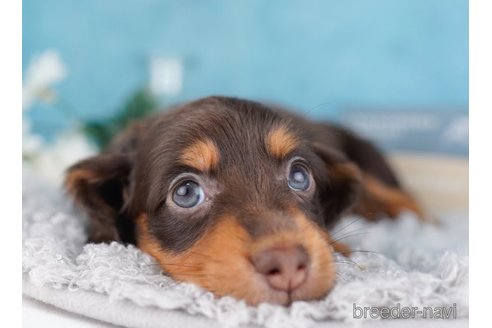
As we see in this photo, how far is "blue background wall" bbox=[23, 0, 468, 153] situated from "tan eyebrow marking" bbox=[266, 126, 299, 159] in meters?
2.55

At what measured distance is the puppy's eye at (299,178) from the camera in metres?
2.33

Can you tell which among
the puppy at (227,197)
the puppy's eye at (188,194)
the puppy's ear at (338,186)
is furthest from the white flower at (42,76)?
the puppy's ear at (338,186)

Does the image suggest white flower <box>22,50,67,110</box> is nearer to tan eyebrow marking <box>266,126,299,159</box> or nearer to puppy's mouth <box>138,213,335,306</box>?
tan eyebrow marking <box>266,126,299,159</box>

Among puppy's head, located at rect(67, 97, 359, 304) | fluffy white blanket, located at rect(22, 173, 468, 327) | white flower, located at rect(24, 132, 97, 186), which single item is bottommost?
fluffy white blanket, located at rect(22, 173, 468, 327)

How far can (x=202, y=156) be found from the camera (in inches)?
86.9

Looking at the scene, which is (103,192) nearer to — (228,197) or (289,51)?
(228,197)

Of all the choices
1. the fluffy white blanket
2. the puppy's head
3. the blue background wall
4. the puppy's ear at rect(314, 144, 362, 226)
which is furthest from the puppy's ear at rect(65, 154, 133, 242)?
the blue background wall

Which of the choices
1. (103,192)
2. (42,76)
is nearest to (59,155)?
(42,76)

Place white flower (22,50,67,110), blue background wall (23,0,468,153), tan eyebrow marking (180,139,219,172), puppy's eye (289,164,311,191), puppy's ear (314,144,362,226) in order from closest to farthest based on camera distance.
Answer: tan eyebrow marking (180,139,219,172) < puppy's eye (289,164,311,191) < puppy's ear (314,144,362,226) < white flower (22,50,67,110) < blue background wall (23,0,468,153)

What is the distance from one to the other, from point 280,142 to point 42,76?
7.34 ft

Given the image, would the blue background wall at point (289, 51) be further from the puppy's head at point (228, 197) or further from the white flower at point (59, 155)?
the puppy's head at point (228, 197)

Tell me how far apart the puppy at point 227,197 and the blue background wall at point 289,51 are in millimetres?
1941

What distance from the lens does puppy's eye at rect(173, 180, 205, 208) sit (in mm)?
A: 2207

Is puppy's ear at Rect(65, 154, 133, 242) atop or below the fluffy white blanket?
atop
